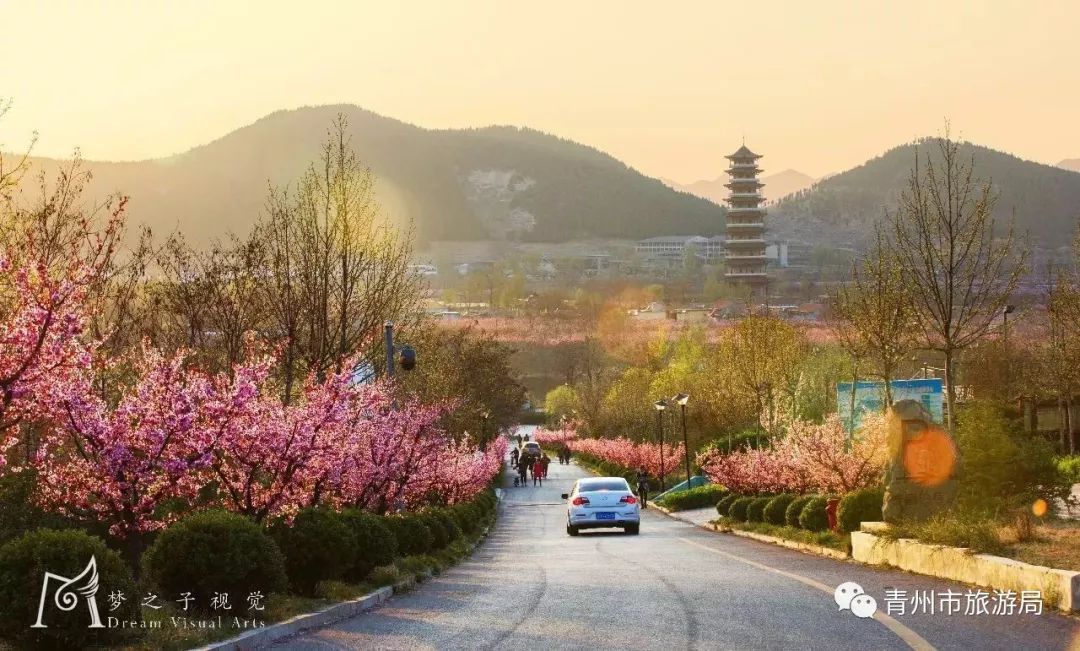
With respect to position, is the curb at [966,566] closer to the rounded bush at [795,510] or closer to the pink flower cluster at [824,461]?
the pink flower cluster at [824,461]

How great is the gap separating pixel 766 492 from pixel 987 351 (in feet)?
110

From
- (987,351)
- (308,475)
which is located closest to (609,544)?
(308,475)

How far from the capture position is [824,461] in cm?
2817

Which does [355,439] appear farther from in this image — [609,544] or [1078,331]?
[1078,331]

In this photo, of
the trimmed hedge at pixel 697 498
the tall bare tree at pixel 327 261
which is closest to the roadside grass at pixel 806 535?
the tall bare tree at pixel 327 261

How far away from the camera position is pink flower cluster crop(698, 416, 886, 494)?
2756 cm

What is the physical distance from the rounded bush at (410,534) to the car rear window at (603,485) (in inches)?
497

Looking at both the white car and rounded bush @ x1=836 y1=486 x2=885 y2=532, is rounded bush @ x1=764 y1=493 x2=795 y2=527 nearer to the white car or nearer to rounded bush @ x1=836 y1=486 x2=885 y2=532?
the white car

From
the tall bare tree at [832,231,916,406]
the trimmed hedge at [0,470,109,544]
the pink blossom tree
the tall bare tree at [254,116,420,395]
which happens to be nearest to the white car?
the tall bare tree at [832,231,916,406]

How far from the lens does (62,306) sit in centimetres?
1212

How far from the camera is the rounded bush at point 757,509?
32500mm

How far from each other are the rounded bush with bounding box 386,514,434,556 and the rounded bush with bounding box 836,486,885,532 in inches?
269

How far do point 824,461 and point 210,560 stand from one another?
17.9 metres

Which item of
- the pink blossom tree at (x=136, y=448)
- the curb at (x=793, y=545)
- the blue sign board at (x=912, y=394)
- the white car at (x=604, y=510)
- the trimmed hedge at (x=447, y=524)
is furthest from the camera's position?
the blue sign board at (x=912, y=394)
